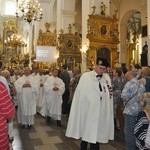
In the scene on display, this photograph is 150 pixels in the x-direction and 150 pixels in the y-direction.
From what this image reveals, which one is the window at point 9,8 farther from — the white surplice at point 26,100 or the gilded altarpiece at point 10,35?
the white surplice at point 26,100

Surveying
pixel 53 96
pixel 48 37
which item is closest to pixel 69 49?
pixel 48 37

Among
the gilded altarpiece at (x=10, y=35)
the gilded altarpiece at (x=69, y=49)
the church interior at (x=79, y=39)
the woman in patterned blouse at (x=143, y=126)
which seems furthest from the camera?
the gilded altarpiece at (x=10, y=35)

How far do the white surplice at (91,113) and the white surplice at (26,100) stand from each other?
402 cm

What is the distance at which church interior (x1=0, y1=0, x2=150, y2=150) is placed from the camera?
801 cm

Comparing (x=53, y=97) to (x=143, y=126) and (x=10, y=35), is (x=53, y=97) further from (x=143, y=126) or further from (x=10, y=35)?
(x=10, y=35)

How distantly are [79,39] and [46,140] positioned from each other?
15.4m

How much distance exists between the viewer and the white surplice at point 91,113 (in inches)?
220

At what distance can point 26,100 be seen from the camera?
9609 millimetres

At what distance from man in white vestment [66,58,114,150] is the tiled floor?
4.33 feet

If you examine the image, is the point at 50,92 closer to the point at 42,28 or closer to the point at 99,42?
the point at 99,42

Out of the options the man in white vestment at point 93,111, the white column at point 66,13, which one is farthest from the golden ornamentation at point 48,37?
the man in white vestment at point 93,111

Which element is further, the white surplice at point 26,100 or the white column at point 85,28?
the white column at point 85,28

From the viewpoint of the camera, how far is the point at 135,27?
2948 cm

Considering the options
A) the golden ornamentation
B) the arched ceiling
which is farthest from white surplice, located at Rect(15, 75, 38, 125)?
the arched ceiling
